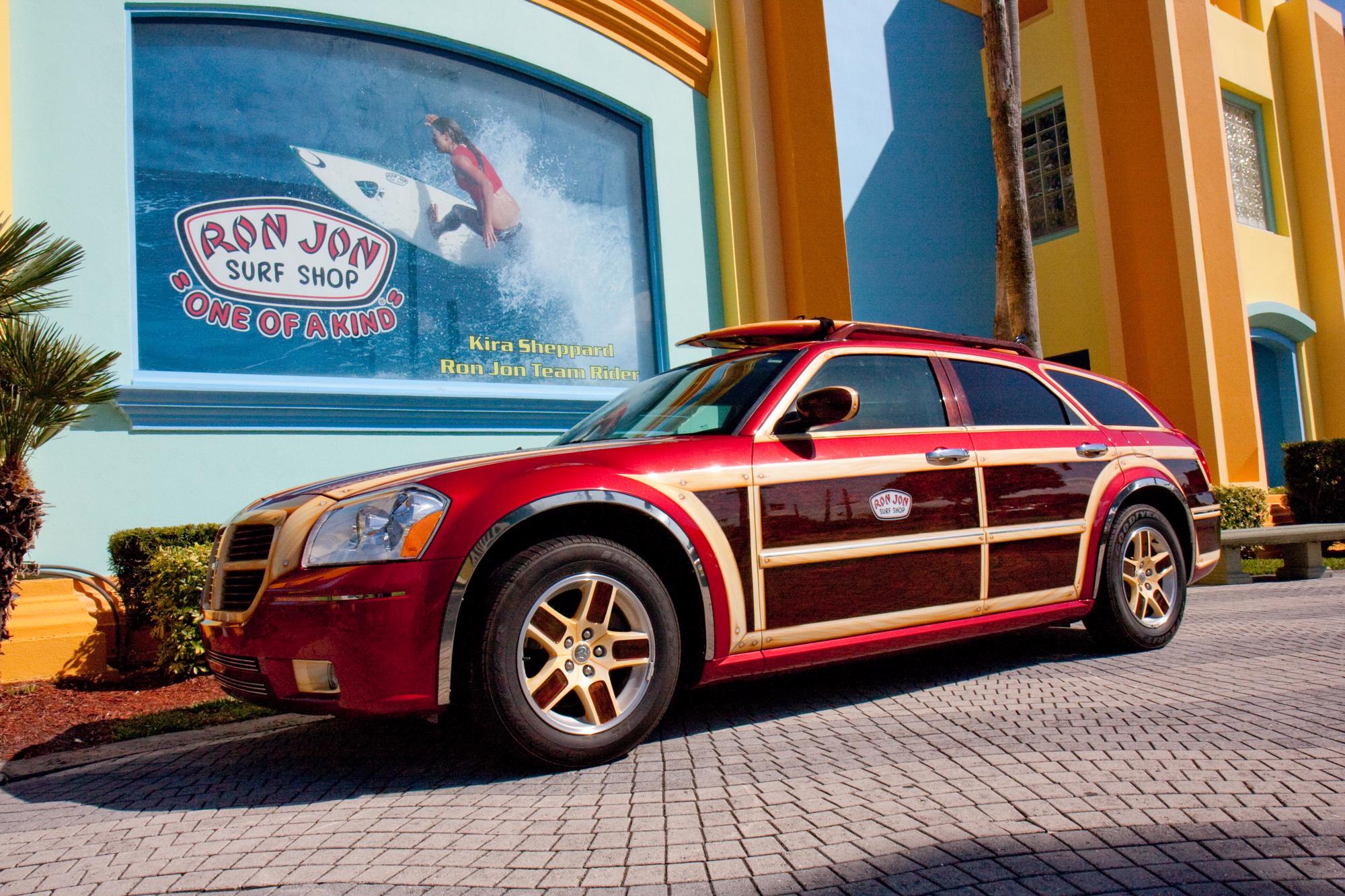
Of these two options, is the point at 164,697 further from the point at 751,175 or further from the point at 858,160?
the point at 858,160

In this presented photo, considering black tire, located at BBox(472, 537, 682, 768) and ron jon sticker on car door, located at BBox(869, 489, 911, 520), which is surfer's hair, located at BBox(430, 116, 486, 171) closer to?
ron jon sticker on car door, located at BBox(869, 489, 911, 520)

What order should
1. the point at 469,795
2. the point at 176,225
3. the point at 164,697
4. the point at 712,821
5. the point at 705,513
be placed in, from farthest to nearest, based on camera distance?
1. the point at 176,225
2. the point at 164,697
3. the point at 705,513
4. the point at 469,795
5. the point at 712,821

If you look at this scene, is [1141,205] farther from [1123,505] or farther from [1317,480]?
[1123,505]

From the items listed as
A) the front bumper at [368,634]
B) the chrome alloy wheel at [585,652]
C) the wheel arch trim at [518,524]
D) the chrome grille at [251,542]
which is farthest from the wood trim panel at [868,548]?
the chrome grille at [251,542]

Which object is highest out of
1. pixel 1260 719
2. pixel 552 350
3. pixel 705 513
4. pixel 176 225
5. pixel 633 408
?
pixel 176 225

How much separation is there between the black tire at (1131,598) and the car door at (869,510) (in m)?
A: 1.19

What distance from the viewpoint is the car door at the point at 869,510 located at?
13.1ft

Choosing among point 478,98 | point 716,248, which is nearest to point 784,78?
point 716,248

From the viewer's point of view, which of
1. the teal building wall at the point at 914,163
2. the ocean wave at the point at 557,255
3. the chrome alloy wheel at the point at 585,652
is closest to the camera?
the chrome alloy wheel at the point at 585,652

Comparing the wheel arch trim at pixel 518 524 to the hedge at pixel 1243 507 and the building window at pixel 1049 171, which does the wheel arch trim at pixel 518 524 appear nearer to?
the hedge at pixel 1243 507

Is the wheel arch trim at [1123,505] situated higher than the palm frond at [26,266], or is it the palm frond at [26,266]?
the palm frond at [26,266]

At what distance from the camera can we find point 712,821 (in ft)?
9.43

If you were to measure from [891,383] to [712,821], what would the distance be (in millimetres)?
2504

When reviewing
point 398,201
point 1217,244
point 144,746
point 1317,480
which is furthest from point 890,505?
point 1217,244
